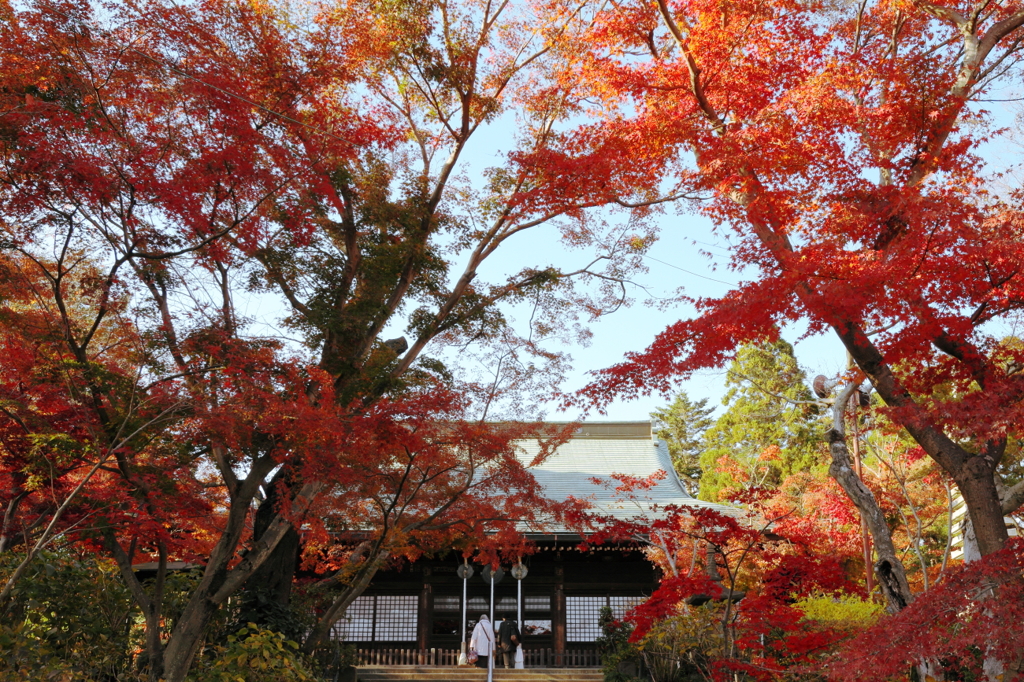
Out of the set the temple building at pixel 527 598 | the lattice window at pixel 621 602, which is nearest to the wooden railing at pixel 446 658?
the temple building at pixel 527 598

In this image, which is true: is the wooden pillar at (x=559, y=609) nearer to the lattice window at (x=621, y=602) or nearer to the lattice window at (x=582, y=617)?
the lattice window at (x=582, y=617)

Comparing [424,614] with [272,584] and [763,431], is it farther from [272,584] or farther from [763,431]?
[763,431]

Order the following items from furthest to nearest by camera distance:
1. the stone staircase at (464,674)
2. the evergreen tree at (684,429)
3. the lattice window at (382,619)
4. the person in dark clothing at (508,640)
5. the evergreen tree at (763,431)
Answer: the evergreen tree at (684,429) < the evergreen tree at (763,431) < the lattice window at (382,619) < the person in dark clothing at (508,640) < the stone staircase at (464,674)

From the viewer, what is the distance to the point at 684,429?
3828 cm

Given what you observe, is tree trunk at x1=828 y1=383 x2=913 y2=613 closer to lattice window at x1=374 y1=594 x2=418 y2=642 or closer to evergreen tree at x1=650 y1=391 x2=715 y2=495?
lattice window at x1=374 y1=594 x2=418 y2=642

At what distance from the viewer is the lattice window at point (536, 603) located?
15.8 metres

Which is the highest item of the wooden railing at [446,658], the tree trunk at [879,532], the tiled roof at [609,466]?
the tiled roof at [609,466]

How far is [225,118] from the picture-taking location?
8.27 metres

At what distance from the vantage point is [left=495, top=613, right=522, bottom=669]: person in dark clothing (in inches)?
571

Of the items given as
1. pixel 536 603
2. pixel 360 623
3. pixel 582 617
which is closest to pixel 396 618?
pixel 360 623

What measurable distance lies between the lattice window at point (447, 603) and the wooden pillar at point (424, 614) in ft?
0.46

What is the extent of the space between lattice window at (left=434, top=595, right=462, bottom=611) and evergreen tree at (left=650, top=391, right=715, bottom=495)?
2145 cm

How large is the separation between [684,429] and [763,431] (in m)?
9.58

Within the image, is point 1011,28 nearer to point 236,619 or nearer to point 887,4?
point 887,4
